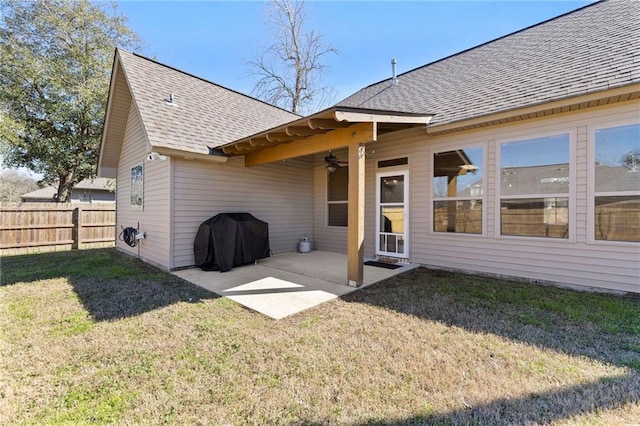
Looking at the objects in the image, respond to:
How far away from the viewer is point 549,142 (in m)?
4.69

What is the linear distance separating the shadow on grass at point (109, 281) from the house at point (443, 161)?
0.68m

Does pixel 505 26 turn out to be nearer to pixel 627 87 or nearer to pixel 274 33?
pixel 627 87

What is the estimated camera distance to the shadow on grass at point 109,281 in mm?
3988

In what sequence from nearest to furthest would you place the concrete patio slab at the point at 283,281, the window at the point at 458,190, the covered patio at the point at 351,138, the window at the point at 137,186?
the concrete patio slab at the point at 283,281 < the covered patio at the point at 351,138 < the window at the point at 458,190 < the window at the point at 137,186

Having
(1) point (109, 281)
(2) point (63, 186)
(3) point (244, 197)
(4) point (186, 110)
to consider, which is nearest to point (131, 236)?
(1) point (109, 281)

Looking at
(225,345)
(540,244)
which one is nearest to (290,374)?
(225,345)

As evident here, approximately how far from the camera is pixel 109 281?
5.25m

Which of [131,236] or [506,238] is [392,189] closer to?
[506,238]

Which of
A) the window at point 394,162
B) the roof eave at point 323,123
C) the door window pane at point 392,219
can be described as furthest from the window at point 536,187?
the door window pane at point 392,219

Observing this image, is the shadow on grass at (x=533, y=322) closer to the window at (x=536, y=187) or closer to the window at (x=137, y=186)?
the window at (x=536, y=187)

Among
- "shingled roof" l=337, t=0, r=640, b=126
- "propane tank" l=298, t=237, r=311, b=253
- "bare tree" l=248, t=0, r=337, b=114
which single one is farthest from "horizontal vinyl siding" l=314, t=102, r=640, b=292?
"bare tree" l=248, t=0, r=337, b=114

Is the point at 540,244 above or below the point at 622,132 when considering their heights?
below

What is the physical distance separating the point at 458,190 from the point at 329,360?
451 centimetres

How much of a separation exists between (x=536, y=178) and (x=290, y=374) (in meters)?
4.99
